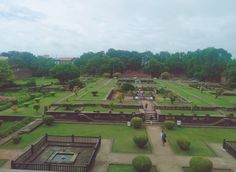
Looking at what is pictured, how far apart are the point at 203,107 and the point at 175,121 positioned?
592cm

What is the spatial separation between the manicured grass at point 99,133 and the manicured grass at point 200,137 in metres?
2.07

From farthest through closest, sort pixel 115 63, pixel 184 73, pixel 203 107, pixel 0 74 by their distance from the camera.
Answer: pixel 184 73 < pixel 115 63 < pixel 0 74 < pixel 203 107

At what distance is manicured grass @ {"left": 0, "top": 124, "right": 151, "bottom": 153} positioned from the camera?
14414 millimetres

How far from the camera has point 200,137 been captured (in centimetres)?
1683

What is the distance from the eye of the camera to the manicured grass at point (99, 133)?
14414 millimetres

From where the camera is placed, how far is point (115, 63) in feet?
220

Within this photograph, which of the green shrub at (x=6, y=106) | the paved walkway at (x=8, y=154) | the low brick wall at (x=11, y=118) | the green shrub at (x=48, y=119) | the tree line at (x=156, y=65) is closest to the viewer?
the paved walkway at (x=8, y=154)

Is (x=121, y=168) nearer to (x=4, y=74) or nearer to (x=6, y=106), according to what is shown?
(x=6, y=106)

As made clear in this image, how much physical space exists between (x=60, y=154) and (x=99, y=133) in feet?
15.2

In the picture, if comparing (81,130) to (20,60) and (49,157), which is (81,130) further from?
(20,60)

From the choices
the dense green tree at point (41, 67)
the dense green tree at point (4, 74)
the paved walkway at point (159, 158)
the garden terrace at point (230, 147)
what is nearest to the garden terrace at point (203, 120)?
the paved walkway at point (159, 158)

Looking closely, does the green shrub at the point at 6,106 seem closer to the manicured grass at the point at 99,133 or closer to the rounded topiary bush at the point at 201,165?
the manicured grass at the point at 99,133

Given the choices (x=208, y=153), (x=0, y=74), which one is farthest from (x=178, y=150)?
(x=0, y=74)

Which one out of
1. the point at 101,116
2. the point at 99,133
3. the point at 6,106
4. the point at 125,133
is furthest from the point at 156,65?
the point at 99,133
